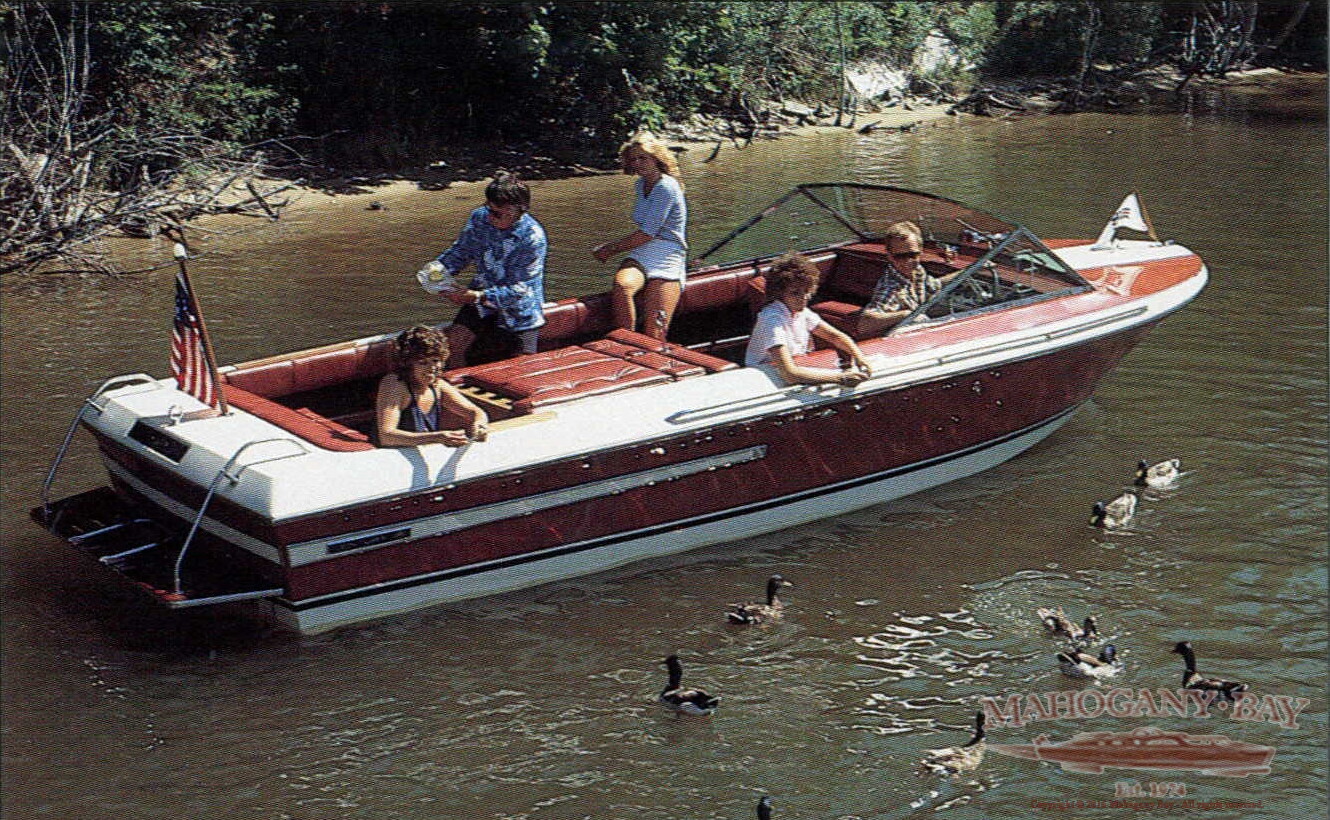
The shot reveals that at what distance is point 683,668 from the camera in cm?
764

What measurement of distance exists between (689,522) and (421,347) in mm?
1921

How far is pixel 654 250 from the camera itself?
976cm

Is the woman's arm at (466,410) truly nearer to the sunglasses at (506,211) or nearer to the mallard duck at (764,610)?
the sunglasses at (506,211)

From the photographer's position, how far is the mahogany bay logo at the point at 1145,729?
6.79 m

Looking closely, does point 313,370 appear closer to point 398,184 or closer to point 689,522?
point 689,522

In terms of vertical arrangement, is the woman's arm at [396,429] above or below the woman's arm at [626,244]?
below

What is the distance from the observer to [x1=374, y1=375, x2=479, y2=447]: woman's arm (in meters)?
7.79

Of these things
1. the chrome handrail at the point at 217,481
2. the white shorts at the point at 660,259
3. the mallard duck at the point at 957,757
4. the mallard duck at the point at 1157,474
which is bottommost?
the mallard duck at the point at 957,757

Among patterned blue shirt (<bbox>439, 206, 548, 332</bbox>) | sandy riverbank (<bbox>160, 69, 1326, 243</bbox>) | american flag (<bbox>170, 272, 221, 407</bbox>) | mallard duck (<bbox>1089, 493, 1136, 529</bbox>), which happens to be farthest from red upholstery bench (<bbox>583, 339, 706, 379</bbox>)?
sandy riverbank (<bbox>160, 69, 1326, 243</bbox>)

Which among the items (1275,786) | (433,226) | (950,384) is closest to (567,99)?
(433,226)

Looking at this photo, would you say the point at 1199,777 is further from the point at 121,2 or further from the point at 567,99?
the point at 567,99

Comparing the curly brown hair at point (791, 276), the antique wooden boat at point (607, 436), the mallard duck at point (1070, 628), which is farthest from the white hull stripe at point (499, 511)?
the mallard duck at point (1070, 628)

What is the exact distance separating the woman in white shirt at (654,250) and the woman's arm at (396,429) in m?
2.11

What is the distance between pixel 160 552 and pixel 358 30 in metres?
14.9
